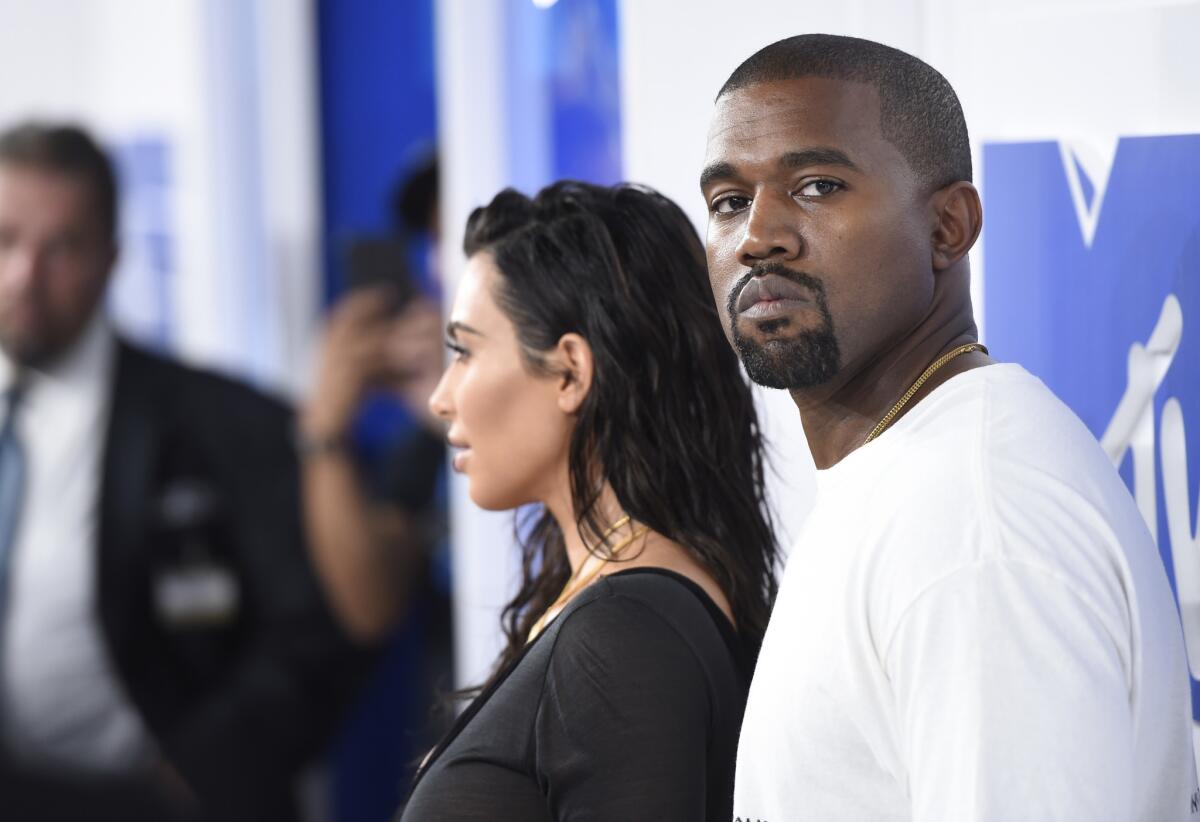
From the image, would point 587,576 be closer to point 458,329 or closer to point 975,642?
point 458,329

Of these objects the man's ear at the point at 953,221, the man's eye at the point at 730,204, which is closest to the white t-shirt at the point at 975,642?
the man's ear at the point at 953,221

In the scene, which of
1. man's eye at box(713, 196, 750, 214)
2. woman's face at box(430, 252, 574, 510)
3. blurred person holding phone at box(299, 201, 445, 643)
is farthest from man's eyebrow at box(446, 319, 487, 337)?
blurred person holding phone at box(299, 201, 445, 643)

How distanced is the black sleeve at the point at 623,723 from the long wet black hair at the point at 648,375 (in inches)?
5.6

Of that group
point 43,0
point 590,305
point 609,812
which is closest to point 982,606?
point 609,812

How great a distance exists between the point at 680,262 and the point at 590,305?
11 centimetres

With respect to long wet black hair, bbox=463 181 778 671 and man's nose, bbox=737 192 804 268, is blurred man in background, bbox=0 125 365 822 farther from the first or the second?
man's nose, bbox=737 192 804 268

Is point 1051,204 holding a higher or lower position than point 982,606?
higher

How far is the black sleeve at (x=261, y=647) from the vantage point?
12.0 ft

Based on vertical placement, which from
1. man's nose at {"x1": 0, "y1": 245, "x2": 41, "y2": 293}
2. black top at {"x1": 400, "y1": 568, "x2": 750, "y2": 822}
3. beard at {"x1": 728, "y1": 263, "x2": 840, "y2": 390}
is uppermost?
beard at {"x1": 728, "y1": 263, "x2": 840, "y2": 390}

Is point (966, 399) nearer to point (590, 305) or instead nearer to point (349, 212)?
point (590, 305)

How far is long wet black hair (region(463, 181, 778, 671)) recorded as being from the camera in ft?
4.74

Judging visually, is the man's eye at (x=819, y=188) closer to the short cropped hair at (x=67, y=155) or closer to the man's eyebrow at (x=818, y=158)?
the man's eyebrow at (x=818, y=158)

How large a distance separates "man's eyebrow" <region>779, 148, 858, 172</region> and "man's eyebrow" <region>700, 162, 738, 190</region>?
0.17 feet

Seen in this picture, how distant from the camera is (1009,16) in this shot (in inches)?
60.4
